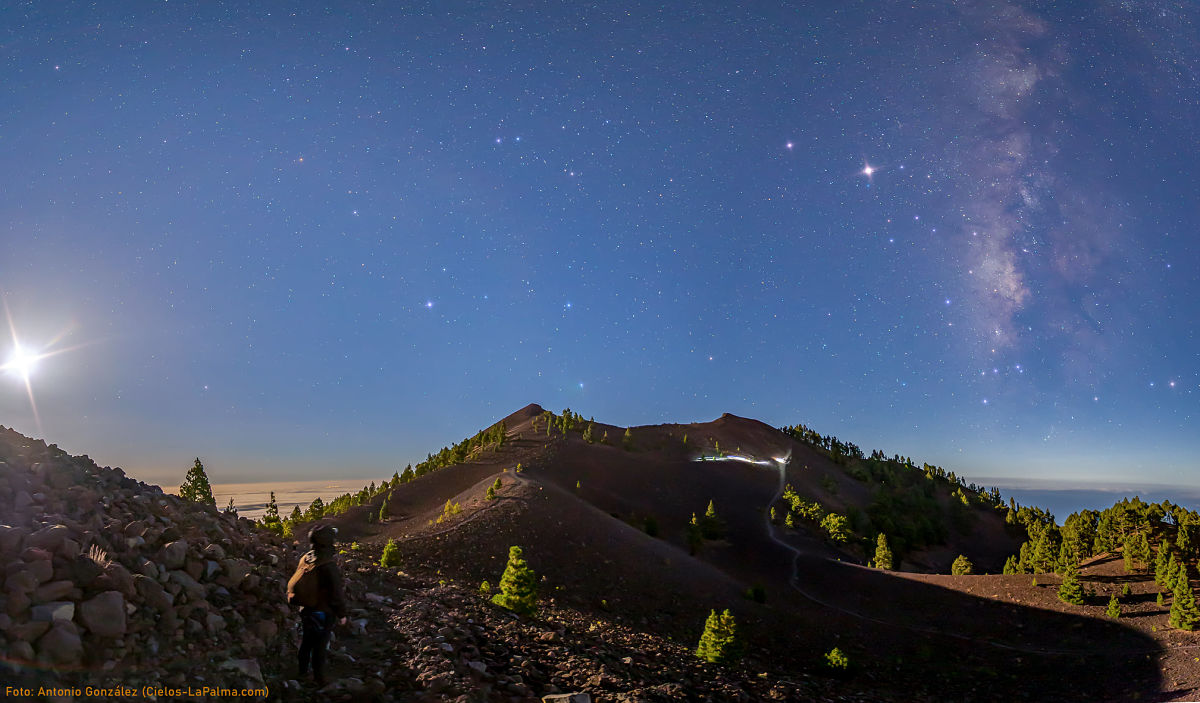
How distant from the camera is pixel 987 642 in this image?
26219 millimetres

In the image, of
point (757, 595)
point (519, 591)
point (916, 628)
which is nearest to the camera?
point (519, 591)

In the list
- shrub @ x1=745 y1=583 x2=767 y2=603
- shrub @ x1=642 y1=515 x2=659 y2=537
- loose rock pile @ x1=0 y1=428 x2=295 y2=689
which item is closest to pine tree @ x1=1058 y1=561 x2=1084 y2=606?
shrub @ x1=745 y1=583 x2=767 y2=603

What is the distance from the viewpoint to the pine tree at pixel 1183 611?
24.0m

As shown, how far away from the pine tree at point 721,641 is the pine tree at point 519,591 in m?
6.12

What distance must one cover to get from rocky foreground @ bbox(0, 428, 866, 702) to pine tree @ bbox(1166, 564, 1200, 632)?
2331 cm

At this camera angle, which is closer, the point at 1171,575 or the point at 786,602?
the point at 1171,575

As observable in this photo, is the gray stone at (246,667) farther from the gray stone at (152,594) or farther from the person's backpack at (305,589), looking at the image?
the gray stone at (152,594)

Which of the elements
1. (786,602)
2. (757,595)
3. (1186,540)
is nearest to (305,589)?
(757,595)

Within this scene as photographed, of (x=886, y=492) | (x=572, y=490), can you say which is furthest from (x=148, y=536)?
(x=886, y=492)

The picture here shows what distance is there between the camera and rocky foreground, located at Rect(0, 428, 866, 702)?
7.06 meters

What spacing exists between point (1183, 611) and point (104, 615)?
39.1 meters

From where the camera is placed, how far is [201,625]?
28.6 ft

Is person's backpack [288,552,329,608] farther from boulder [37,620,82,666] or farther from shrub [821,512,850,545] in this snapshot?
shrub [821,512,850,545]

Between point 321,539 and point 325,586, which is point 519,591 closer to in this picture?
point 325,586
